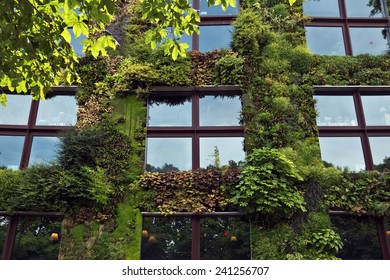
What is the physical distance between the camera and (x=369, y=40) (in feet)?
38.3

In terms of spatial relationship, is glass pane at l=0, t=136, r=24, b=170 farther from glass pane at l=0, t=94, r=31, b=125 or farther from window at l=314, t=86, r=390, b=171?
window at l=314, t=86, r=390, b=171

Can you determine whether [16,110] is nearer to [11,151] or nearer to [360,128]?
[11,151]

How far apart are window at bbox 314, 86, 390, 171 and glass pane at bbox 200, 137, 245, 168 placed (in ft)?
7.25

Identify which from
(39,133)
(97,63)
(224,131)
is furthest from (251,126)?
(39,133)

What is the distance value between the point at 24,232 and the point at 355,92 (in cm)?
939

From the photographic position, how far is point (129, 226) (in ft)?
30.1

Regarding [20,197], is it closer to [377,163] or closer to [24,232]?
[24,232]

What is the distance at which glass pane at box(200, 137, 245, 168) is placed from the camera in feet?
32.8

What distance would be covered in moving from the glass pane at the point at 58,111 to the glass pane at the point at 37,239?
272 cm

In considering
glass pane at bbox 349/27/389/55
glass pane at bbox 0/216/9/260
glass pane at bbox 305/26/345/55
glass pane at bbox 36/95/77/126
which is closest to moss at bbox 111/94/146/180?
glass pane at bbox 36/95/77/126

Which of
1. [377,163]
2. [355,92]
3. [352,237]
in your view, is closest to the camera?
[352,237]

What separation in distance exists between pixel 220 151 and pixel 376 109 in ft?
14.8

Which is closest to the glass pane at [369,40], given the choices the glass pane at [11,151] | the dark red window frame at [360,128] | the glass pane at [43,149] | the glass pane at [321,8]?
the glass pane at [321,8]

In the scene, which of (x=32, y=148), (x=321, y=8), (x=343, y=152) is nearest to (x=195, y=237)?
(x=343, y=152)
